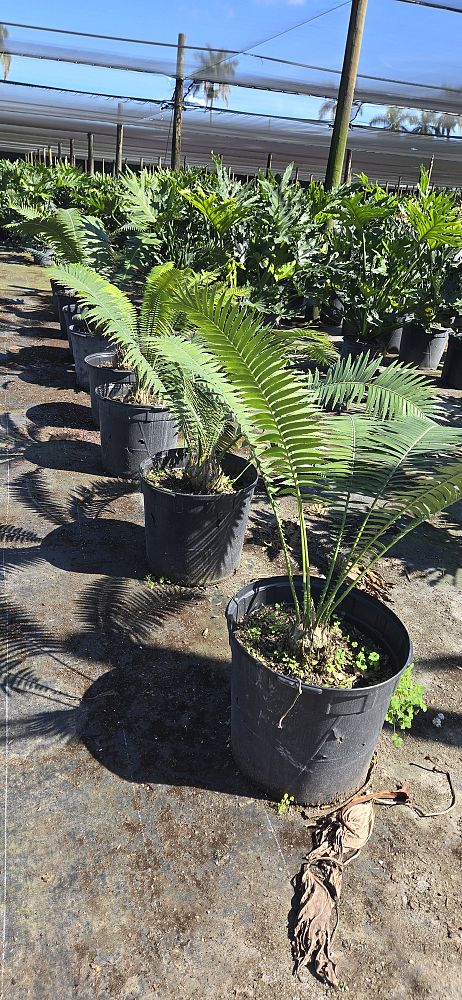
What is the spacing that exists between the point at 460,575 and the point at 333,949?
2047 mm

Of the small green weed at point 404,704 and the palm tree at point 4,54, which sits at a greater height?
the palm tree at point 4,54

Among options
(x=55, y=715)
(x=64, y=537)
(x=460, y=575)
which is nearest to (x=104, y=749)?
(x=55, y=715)

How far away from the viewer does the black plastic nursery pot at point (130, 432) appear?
148 inches

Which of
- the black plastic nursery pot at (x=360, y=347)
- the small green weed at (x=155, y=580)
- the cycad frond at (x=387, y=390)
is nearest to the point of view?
the cycad frond at (x=387, y=390)

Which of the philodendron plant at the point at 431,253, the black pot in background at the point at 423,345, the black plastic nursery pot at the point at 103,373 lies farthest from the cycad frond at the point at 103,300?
the black pot in background at the point at 423,345

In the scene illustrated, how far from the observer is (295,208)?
6.11 meters

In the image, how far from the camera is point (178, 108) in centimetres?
1198

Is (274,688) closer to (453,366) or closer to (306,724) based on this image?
(306,724)

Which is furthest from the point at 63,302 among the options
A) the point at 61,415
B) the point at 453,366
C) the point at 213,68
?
the point at 213,68

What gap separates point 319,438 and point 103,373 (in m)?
2.84

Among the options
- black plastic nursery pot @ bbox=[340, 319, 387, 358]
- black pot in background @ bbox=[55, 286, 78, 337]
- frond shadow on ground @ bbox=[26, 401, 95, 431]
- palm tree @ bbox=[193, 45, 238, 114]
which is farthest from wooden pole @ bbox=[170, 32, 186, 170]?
frond shadow on ground @ bbox=[26, 401, 95, 431]

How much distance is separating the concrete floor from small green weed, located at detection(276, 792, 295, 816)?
2 cm

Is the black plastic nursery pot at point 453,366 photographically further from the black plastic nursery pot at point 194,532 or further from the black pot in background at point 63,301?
the black plastic nursery pot at point 194,532

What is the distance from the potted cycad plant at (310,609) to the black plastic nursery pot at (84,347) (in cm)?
315
